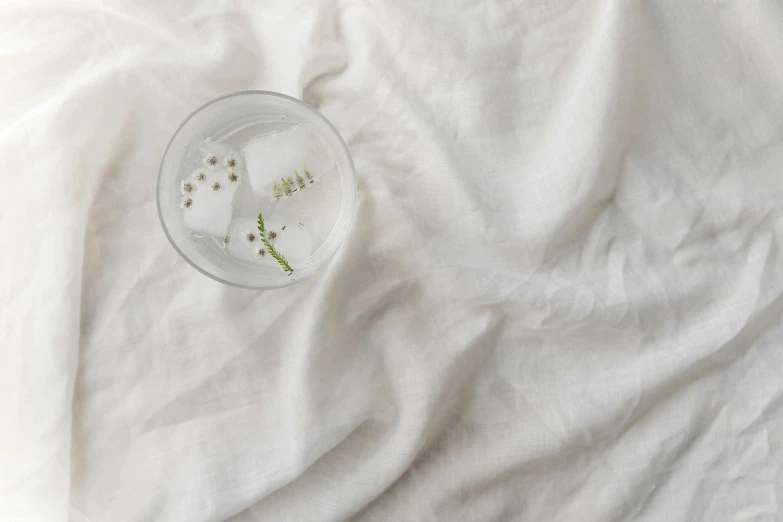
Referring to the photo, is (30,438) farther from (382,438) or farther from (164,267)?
(382,438)

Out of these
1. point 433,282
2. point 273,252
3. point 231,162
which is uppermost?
point 231,162

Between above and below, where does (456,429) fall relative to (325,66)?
below

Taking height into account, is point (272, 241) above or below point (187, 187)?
below

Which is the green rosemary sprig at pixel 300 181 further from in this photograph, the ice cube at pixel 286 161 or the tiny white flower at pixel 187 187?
the tiny white flower at pixel 187 187

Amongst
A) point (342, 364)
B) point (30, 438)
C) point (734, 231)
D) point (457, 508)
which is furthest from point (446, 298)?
point (30, 438)

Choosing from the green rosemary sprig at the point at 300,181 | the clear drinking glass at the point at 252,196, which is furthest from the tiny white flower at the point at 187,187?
the green rosemary sprig at the point at 300,181

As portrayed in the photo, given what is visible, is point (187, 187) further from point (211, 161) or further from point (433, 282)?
point (433, 282)

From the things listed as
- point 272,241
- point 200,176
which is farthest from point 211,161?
point 272,241
